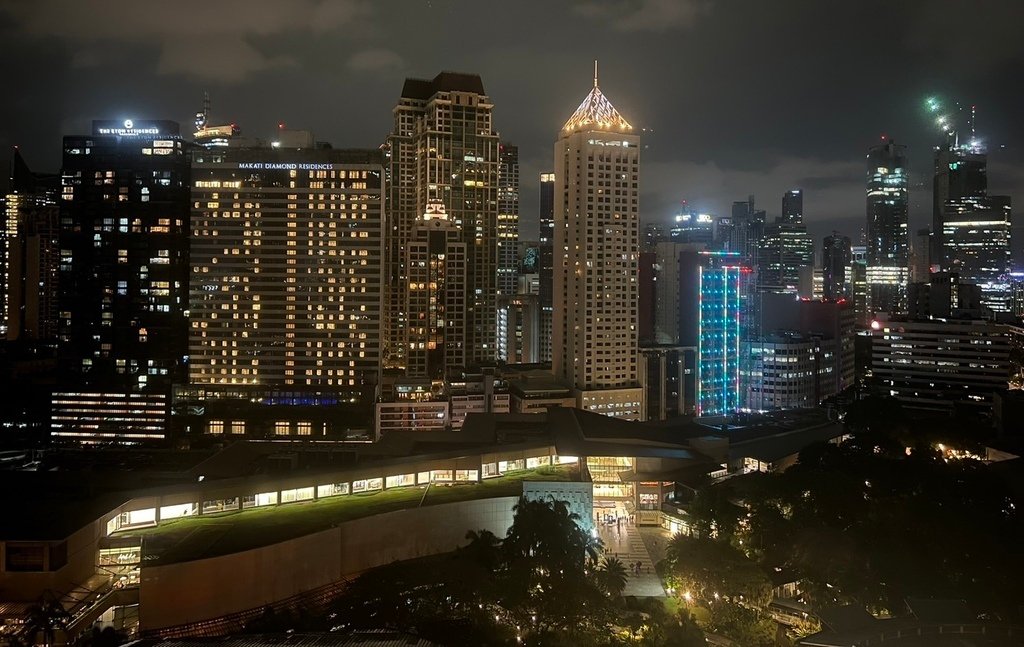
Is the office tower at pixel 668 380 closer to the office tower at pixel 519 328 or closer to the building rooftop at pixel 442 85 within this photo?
the office tower at pixel 519 328

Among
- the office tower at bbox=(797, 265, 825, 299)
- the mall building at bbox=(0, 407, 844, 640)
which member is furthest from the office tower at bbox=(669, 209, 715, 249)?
the mall building at bbox=(0, 407, 844, 640)

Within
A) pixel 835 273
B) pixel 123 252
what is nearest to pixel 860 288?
pixel 835 273

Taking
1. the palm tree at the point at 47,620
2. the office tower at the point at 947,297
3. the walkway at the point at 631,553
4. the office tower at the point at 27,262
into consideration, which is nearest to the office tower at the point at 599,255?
the office tower at the point at 947,297

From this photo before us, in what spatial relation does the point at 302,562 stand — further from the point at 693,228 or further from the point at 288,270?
the point at 693,228

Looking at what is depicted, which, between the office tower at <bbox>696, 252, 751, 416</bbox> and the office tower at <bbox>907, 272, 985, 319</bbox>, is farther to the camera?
the office tower at <bbox>907, 272, 985, 319</bbox>

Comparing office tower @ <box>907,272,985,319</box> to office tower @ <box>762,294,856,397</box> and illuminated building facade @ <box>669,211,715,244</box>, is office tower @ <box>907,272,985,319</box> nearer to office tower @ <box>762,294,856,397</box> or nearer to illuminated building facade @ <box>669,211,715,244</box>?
office tower @ <box>762,294,856,397</box>

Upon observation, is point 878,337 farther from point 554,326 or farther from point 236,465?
point 236,465

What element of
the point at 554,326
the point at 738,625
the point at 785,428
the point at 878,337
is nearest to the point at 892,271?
the point at 878,337
